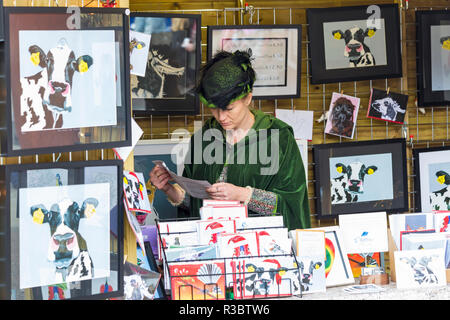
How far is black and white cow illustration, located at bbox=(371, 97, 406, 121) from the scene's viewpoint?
159 inches

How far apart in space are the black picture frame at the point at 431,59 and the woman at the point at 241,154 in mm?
1252

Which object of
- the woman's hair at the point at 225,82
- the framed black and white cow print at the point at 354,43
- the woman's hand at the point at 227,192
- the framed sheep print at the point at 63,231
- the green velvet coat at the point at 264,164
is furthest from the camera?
the framed black and white cow print at the point at 354,43

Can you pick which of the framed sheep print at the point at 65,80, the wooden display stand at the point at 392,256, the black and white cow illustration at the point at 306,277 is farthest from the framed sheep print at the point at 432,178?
the framed sheep print at the point at 65,80

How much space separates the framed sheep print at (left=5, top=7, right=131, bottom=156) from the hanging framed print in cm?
185

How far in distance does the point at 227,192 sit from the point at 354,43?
1.60 m

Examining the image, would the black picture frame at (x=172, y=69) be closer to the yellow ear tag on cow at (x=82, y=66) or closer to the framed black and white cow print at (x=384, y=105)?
the framed black and white cow print at (x=384, y=105)

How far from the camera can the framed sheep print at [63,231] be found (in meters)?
1.64

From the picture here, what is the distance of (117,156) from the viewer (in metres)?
2.06

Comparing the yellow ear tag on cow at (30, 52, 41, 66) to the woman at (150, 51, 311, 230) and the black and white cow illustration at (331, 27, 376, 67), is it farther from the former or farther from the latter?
the black and white cow illustration at (331, 27, 376, 67)

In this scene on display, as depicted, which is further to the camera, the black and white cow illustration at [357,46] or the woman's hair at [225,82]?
the black and white cow illustration at [357,46]

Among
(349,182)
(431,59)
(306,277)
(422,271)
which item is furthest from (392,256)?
(431,59)

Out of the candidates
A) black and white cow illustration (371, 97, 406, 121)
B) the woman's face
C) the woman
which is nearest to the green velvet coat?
the woman

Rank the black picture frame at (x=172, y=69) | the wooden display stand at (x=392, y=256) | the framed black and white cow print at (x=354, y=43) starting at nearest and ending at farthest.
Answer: the wooden display stand at (x=392, y=256)
the black picture frame at (x=172, y=69)
the framed black and white cow print at (x=354, y=43)
